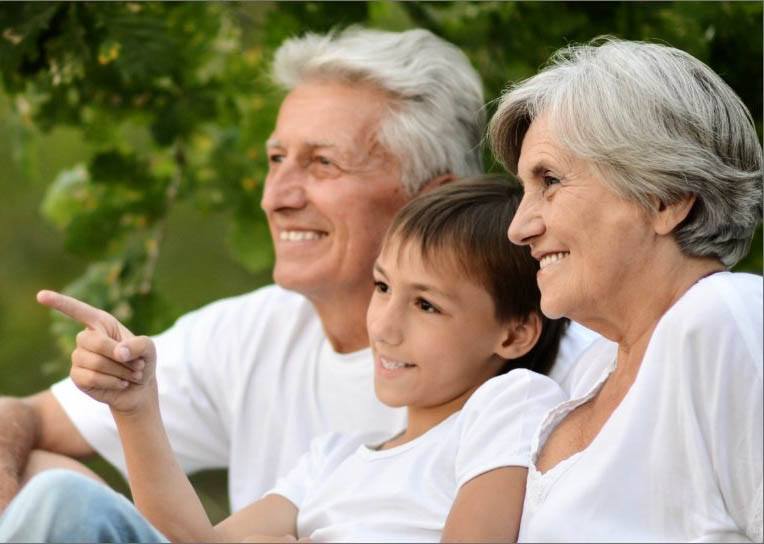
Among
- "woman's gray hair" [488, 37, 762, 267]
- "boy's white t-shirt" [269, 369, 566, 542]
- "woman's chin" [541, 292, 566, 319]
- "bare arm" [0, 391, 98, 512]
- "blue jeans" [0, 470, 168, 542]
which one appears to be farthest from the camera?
"bare arm" [0, 391, 98, 512]

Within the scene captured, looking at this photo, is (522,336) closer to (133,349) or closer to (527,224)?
(527,224)

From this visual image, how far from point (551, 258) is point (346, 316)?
1144 mm

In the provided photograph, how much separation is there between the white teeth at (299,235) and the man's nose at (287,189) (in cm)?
7

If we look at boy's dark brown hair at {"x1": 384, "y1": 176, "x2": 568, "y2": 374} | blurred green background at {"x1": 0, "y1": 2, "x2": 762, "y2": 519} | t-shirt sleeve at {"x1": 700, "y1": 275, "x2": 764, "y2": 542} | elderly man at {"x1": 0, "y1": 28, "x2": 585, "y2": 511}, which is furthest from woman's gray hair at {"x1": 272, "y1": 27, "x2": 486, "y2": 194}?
t-shirt sleeve at {"x1": 700, "y1": 275, "x2": 764, "y2": 542}

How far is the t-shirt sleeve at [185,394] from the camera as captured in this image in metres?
4.09

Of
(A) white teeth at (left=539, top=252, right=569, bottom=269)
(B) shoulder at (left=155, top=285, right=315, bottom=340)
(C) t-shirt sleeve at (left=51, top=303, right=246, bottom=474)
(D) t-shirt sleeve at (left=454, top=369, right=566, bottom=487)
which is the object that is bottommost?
(C) t-shirt sleeve at (left=51, top=303, right=246, bottom=474)

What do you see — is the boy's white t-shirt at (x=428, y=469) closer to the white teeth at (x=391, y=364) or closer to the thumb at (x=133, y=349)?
the white teeth at (x=391, y=364)

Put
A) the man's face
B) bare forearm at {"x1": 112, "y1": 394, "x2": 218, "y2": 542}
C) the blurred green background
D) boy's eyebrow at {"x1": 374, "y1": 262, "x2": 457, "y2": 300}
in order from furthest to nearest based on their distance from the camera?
1. the blurred green background
2. the man's face
3. boy's eyebrow at {"x1": 374, "y1": 262, "x2": 457, "y2": 300}
4. bare forearm at {"x1": 112, "y1": 394, "x2": 218, "y2": 542}

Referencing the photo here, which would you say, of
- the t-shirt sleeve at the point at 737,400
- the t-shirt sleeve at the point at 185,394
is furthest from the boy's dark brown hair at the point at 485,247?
the t-shirt sleeve at the point at 185,394

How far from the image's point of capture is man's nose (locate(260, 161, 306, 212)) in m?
3.90

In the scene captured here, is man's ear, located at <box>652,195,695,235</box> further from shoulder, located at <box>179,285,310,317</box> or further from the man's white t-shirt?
shoulder, located at <box>179,285,310,317</box>

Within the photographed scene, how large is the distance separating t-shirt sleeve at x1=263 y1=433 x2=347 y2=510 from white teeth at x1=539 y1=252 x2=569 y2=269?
886mm

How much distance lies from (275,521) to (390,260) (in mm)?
673

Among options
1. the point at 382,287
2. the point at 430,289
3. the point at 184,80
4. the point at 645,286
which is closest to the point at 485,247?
the point at 430,289
